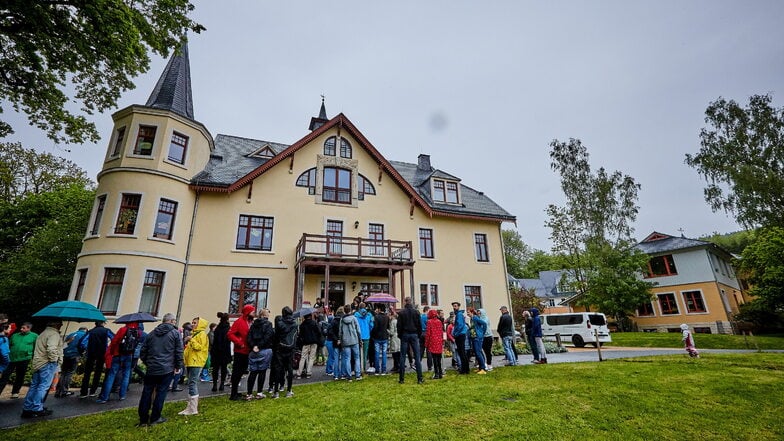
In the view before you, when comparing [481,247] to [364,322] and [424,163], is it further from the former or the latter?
[364,322]

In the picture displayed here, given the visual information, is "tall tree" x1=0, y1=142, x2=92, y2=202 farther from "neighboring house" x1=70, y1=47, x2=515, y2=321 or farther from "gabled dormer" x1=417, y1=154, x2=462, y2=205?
"gabled dormer" x1=417, y1=154, x2=462, y2=205

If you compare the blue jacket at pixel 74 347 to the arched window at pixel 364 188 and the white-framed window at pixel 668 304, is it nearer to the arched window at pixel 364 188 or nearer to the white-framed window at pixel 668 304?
the arched window at pixel 364 188

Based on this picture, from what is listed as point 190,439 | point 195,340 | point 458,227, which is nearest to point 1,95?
point 195,340

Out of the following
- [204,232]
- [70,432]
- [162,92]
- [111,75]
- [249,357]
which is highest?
[162,92]

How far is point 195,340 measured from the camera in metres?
6.50

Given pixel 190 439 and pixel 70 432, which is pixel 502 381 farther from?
pixel 70 432

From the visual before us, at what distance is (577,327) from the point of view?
70.5 ft

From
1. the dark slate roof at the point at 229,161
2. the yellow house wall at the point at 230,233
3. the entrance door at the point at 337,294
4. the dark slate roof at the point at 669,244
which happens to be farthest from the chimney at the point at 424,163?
the dark slate roof at the point at 669,244

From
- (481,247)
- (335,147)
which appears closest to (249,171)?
(335,147)

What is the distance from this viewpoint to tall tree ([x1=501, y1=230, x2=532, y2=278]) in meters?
61.3

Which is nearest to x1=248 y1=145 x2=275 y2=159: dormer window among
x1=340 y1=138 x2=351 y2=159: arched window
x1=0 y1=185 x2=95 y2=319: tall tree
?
x1=340 y1=138 x2=351 y2=159: arched window

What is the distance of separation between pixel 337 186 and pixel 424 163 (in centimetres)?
912

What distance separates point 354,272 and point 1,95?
46.0ft

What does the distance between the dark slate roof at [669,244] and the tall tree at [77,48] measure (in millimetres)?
34675
